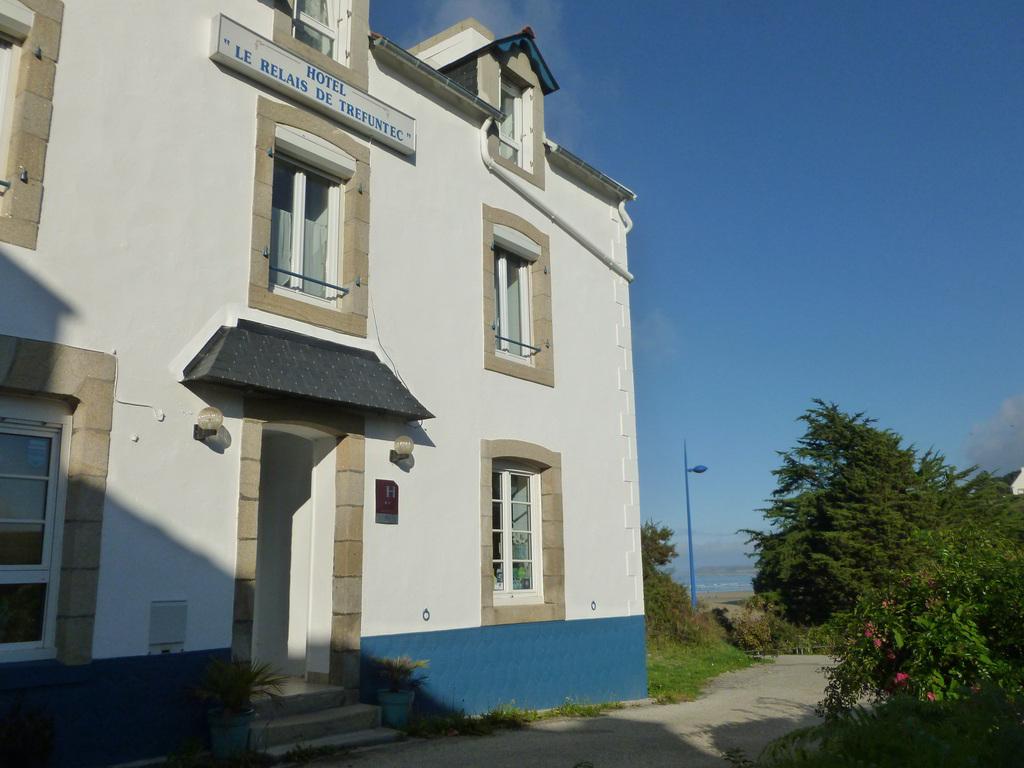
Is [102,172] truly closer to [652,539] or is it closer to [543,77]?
[543,77]

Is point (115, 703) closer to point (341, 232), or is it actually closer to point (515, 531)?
point (341, 232)

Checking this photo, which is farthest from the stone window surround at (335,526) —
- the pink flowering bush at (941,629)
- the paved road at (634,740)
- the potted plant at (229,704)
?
the pink flowering bush at (941,629)

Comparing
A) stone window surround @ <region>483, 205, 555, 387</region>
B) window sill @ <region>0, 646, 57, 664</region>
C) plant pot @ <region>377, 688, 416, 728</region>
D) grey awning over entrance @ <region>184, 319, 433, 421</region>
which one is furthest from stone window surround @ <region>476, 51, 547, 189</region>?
window sill @ <region>0, 646, 57, 664</region>

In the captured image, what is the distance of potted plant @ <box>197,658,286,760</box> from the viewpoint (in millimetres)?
6062

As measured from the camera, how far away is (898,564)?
18422 mm

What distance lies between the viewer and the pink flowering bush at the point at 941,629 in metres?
5.08

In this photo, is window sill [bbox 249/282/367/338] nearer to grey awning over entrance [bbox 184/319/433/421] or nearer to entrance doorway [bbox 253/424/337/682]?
grey awning over entrance [bbox 184/319/433/421]

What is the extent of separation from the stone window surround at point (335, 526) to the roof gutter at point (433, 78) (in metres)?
3.61

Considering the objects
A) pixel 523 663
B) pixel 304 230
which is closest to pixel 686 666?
pixel 523 663

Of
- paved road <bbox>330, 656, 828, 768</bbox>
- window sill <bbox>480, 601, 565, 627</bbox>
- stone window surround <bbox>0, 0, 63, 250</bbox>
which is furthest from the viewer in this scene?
window sill <bbox>480, 601, 565, 627</bbox>

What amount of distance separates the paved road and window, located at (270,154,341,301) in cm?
389

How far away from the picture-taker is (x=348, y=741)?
22.2 ft

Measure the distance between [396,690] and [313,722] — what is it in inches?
34.8

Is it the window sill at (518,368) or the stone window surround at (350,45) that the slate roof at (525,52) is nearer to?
the stone window surround at (350,45)
